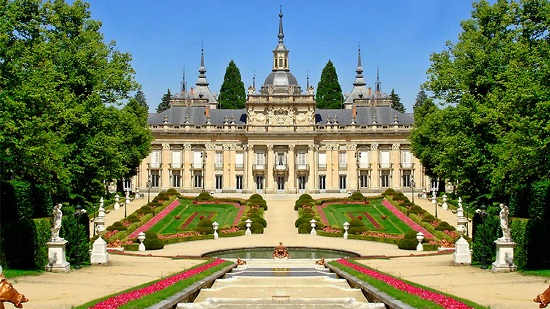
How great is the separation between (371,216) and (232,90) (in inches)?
2024

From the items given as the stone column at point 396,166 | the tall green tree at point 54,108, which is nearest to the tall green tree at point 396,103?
the stone column at point 396,166

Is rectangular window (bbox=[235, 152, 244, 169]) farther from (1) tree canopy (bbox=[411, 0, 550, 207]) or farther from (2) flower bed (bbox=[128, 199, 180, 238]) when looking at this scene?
(1) tree canopy (bbox=[411, 0, 550, 207])

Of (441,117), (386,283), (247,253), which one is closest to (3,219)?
(386,283)

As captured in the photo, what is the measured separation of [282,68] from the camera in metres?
90.3

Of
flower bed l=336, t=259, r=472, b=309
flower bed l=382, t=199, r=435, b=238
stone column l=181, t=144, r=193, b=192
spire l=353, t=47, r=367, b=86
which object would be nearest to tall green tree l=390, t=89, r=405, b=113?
spire l=353, t=47, r=367, b=86

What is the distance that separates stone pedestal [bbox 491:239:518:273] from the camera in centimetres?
2539

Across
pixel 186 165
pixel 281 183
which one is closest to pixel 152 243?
pixel 281 183

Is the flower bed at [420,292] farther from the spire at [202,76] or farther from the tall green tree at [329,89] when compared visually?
the spire at [202,76]

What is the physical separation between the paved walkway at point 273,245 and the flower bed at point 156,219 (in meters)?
5.69

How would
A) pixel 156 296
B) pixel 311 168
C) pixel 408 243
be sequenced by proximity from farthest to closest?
pixel 311 168, pixel 408 243, pixel 156 296

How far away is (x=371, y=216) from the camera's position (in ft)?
192

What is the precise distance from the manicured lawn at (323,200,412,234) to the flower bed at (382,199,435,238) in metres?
0.35

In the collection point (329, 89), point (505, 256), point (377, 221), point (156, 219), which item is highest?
point (329, 89)

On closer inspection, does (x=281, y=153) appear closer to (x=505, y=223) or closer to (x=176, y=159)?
(x=176, y=159)
